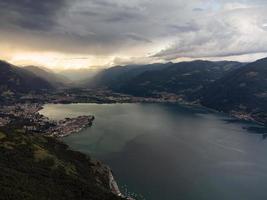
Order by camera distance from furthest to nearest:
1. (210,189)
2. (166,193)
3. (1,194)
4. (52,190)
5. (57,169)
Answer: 1. (210,189)
2. (166,193)
3. (57,169)
4. (52,190)
5. (1,194)

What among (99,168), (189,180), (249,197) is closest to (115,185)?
(99,168)

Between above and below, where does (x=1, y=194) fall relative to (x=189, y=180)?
above

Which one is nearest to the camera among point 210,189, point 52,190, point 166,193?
point 52,190

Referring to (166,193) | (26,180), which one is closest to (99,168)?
(166,193)

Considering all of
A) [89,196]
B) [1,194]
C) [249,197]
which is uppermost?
[1,194]

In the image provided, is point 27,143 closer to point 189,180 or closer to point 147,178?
point 147,178

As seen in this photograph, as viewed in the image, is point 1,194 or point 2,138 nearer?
point 1,194

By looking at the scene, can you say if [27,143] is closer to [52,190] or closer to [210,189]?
[52,190]
